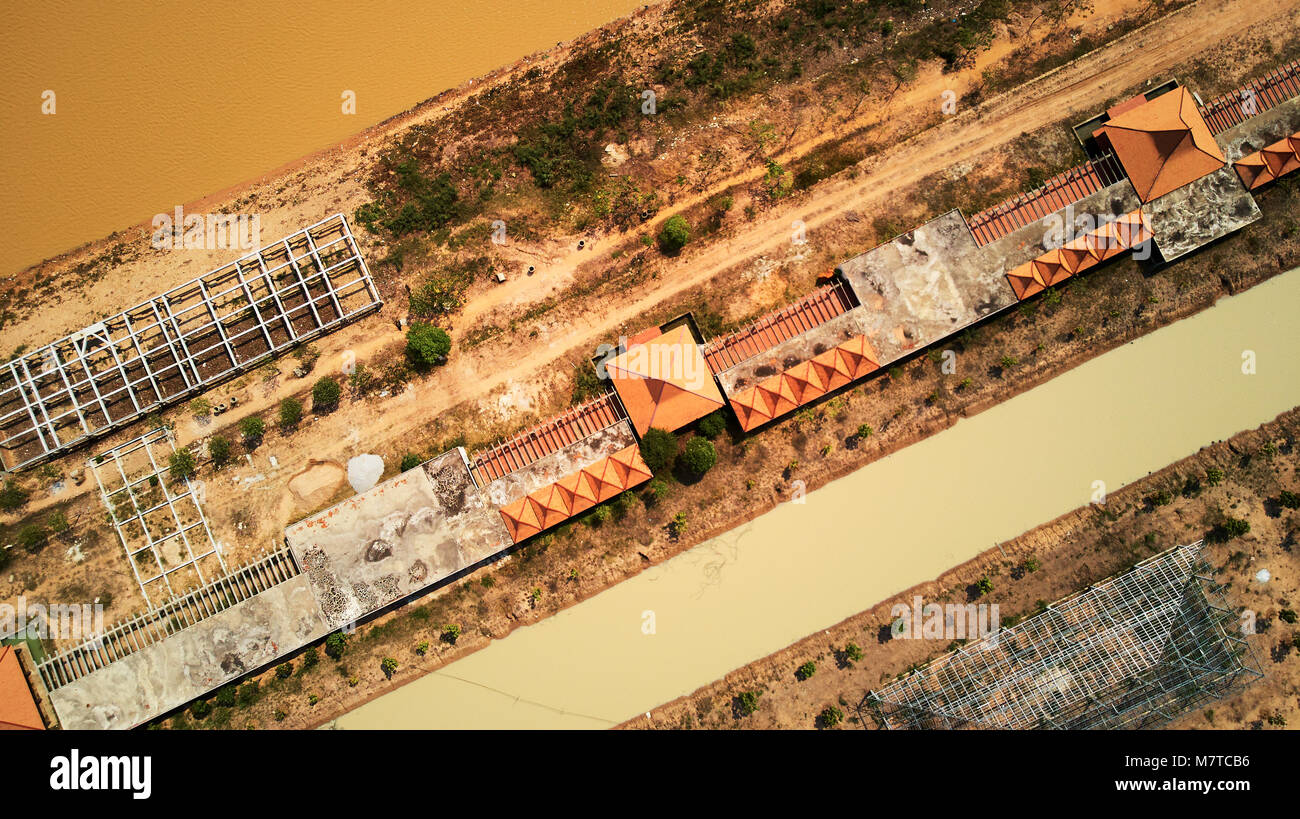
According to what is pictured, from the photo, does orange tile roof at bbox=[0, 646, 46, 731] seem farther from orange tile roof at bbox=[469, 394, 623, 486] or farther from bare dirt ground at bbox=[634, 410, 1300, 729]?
bare dirt ground at bbox=[634, 410, 1300, 729]

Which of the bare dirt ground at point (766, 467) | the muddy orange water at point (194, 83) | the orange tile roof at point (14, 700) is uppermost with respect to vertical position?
the muddy orange water at point (194, 83)

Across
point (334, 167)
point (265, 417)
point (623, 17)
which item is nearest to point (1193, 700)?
point (623, 17)

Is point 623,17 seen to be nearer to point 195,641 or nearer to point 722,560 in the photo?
point 722,560

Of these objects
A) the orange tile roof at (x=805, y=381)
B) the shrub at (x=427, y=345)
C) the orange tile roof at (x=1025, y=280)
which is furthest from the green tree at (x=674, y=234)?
the orange tile roof at (x=1025, y=280)

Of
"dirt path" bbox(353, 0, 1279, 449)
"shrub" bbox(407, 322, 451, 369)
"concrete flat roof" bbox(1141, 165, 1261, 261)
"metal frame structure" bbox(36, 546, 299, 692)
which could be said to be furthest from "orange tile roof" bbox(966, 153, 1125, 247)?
"metal frame structure" bbox(36, 546, 299, 692)

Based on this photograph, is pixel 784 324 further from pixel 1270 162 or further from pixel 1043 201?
pixel 1270 162

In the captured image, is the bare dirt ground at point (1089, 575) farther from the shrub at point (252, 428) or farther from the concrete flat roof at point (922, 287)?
the shrub at point (252, 428)
